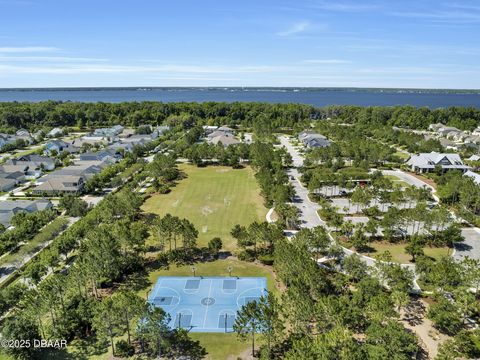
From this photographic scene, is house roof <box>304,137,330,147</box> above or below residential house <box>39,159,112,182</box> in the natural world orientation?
Answer: above

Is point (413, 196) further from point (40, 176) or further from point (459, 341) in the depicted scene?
point (40, 176)

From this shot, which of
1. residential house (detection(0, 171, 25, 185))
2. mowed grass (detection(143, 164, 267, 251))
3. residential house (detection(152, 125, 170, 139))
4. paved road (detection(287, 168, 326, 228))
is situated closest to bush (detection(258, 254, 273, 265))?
mowed grass (detection(143, 164, 267, 251))

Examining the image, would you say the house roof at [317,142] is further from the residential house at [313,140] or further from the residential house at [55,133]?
the residential house at [55,133]

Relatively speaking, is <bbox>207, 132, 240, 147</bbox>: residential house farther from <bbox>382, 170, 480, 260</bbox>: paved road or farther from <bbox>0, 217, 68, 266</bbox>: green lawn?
<bbox>382, 170, 480, 260</bbox>: paved road

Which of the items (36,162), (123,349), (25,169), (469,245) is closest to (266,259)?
(123,349)

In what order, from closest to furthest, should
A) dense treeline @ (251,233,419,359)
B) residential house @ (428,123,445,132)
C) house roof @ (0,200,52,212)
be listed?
dense treeline @ (251,233,419,359)
house roof @ (0,200,52,212)
residential house @ (428,123,445,132)

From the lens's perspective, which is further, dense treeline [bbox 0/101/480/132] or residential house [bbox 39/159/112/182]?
dense treeline [bbox 0/101/480/132]

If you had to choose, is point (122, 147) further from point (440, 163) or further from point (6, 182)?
point (440, 163)

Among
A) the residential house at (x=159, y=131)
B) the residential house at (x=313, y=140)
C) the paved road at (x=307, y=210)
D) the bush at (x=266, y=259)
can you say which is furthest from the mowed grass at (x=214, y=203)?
the residential house at (x=159, y=131)
